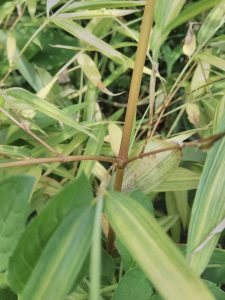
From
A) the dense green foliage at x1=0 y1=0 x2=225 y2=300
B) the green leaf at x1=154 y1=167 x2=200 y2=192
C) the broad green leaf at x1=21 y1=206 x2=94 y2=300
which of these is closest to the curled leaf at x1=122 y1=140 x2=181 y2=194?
the dense green foliage at x1=0 y1=0 x2=225 y2=300

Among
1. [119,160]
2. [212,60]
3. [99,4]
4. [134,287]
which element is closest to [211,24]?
[212,60]

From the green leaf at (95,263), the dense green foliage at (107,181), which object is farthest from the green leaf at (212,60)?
the green leaf at (95,263)

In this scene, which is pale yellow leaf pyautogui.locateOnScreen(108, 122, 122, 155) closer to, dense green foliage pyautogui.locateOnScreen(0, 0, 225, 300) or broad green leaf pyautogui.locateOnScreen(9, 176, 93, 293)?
dense green foliage pyautogui.locateOnScreen(0, 0, 225, 300)

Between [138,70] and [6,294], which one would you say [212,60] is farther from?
[6,294]

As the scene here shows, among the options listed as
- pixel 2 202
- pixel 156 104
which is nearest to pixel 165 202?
pixel 156 104

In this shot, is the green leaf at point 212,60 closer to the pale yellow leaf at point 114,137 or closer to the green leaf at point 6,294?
the pale yellow leaf at point 114,137
